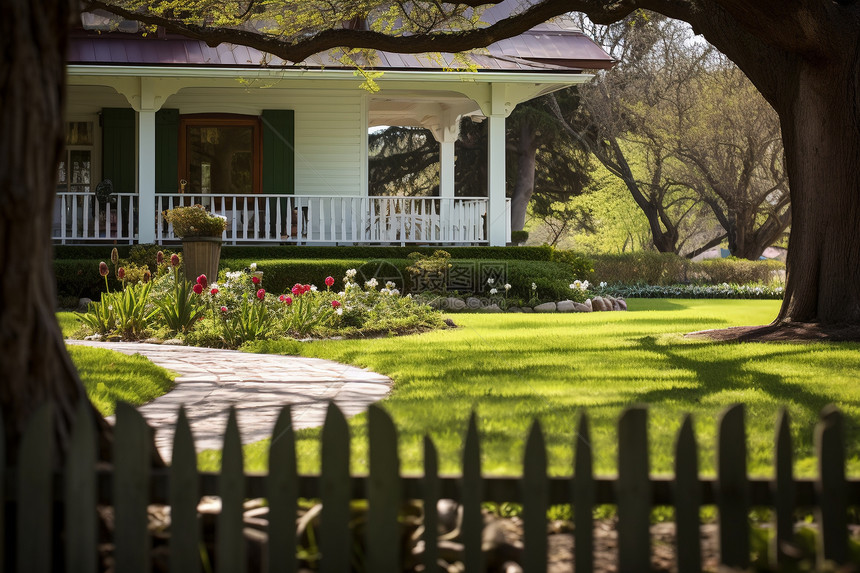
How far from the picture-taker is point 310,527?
2.86 m

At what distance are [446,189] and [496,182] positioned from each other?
6.31 feet

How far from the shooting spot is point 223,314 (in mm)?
9984

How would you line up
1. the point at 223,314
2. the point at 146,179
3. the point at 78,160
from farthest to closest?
the point at 78,160 < the point at 146,179 < the point at 223,314

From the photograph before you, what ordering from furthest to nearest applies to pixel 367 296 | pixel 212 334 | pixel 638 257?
pixel 638 257 → pixel 367 296 → pixel 212 334

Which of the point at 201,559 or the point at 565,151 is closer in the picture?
the point at 201,559

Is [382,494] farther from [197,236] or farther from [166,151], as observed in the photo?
[166,151]

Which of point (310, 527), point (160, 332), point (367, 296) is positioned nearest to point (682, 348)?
point (367, 296)

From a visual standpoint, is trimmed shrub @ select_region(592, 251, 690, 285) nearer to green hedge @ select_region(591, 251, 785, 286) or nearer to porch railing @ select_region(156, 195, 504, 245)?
green hedge @ select_region(591, 251, 785, 286)

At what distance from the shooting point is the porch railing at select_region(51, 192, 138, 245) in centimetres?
1658

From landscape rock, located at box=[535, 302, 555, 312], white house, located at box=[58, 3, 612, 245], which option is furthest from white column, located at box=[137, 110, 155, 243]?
landscape rock, located at box=[535, 302, 555, 312]

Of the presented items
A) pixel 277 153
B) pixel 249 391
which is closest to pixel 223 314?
pixel 249 391

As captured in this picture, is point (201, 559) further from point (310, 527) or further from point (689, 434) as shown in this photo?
point (689, 434)

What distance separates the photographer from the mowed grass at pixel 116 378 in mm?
5848

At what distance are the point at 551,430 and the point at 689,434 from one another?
2.37 meters
